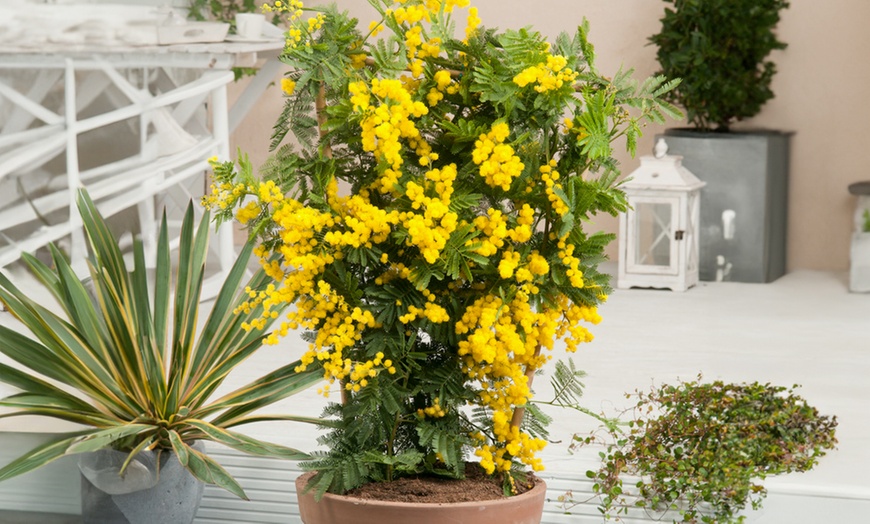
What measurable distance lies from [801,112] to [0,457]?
4.40 metres

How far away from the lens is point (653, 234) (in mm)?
5391

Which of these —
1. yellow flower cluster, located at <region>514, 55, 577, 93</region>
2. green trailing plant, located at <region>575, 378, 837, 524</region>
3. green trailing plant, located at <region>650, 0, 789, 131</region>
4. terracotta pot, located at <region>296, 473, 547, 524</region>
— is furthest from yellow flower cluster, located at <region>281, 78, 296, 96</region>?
green trailing plant, located at <region>650, 0, 789, 131</region>

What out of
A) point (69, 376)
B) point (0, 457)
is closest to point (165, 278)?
point (69, 376)

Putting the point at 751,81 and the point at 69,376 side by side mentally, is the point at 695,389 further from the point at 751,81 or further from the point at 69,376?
the point at 751,81

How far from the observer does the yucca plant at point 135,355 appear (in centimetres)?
238

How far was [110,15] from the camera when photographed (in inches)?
124

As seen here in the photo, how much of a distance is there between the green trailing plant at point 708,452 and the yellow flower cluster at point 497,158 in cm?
73

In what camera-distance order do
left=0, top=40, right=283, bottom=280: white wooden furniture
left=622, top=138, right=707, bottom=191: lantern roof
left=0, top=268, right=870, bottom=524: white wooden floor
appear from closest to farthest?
left=0, top=268, right=870, bottom=524: white wooden floor → left=0, top=40, right=283, bottom=280: white wooden furniture → left=622, top=138, right=707, bottom=191: lantern roof

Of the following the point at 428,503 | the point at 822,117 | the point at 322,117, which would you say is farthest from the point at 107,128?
the point at 822,117

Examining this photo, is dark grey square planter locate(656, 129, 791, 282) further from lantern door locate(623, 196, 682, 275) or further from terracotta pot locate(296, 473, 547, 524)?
terracotta pot locate(296, 473, 547, 524)

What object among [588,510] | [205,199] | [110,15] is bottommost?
[588,510]

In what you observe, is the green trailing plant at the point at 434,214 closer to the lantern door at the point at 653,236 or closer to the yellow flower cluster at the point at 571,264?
the yellow flower cluster at the point at 571,264

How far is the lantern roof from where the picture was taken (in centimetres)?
529

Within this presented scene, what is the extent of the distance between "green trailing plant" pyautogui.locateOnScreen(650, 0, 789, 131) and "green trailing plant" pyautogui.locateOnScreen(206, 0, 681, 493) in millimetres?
3583
